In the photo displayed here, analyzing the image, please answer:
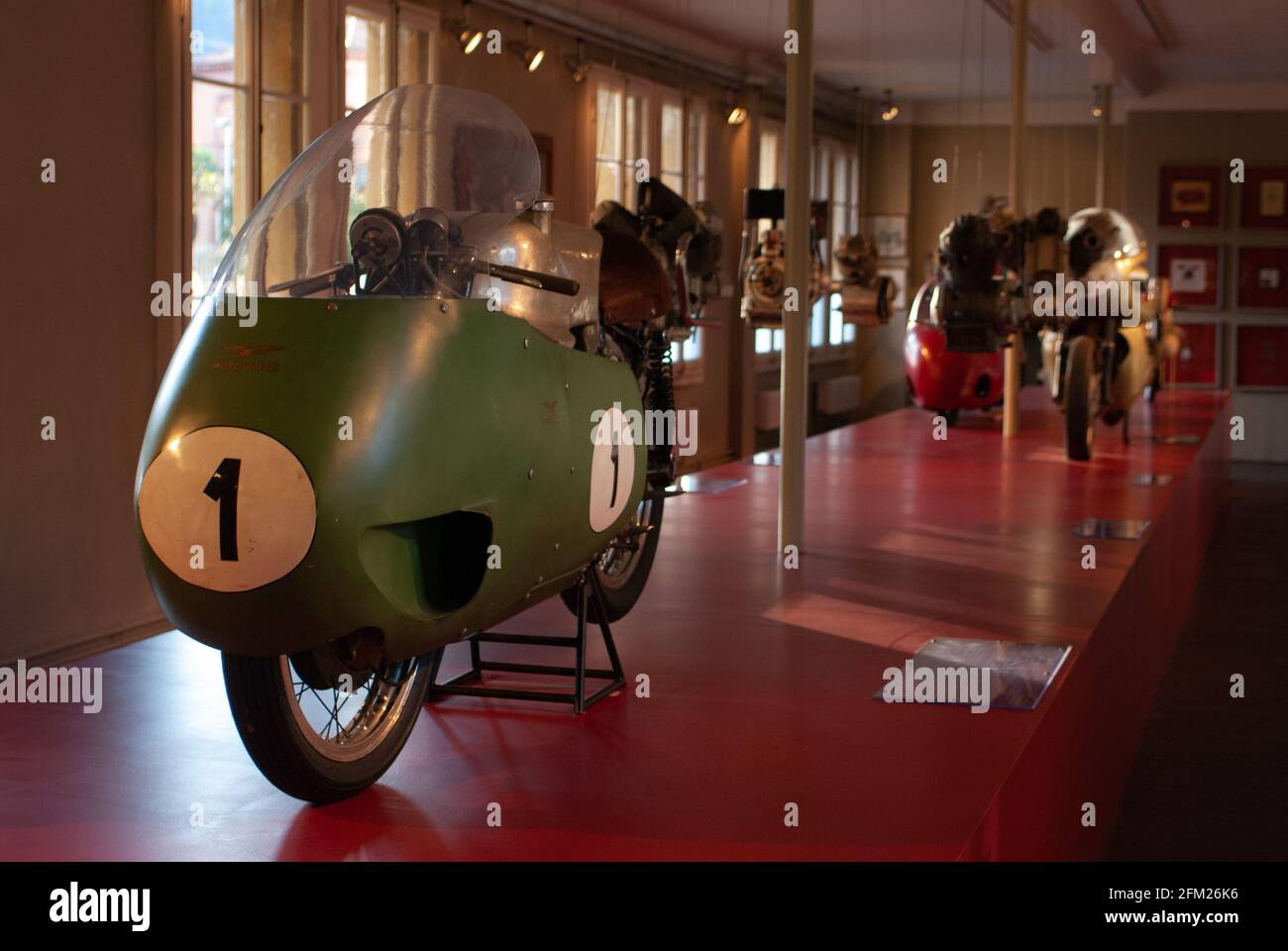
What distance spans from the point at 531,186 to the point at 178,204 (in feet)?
10.2

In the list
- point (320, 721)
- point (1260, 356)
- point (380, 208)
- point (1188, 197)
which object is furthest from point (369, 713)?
point (1260, 356)

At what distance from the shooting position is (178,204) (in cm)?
564

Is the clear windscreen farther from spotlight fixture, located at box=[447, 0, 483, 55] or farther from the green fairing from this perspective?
spotlight fixture, located at box=[447, 0, 483, 55]

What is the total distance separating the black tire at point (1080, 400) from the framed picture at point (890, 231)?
9.05 metres

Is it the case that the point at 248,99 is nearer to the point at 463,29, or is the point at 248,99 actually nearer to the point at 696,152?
the point at 463,29

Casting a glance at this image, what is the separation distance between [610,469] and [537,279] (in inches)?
16.6

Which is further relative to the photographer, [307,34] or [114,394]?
[307,34]

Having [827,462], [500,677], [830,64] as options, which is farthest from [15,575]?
[830,64]

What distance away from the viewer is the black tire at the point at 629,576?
3.82m

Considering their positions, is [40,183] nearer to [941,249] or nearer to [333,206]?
[333,206]

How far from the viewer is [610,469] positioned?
2904 mm

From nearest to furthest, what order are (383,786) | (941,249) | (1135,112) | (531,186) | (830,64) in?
(383,786) → (531,186) → (941,249) → (830,64) → (1135,112)

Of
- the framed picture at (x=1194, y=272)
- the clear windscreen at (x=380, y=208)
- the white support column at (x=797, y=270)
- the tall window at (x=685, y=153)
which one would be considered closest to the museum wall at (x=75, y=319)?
the white support column at (x=797, y=270)

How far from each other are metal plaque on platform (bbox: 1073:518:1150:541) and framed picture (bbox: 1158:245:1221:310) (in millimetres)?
10575
